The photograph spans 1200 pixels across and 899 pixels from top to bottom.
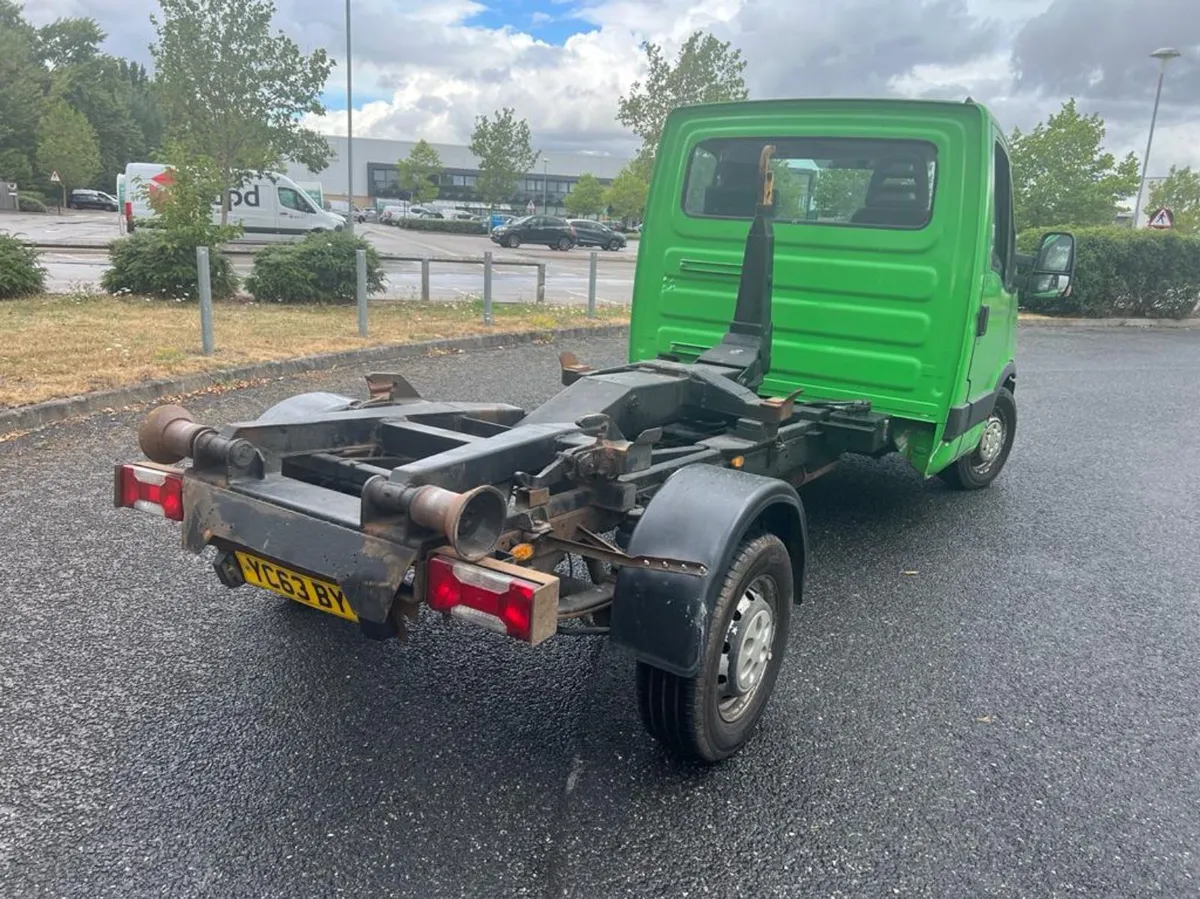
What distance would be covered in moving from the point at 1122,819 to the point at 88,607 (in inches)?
155

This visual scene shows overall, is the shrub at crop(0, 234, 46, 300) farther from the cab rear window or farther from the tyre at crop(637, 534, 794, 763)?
the tyre at crop(637, 534, 794, 763)

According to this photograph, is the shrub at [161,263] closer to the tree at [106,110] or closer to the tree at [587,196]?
the tree at [587,196]

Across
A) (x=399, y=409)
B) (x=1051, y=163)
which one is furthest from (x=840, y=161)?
(x=1051, y=163)

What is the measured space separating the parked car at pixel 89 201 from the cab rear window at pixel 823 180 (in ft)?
214

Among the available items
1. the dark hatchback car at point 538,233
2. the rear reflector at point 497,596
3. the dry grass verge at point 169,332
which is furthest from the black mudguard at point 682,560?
the dark hatchback car at point 538,233

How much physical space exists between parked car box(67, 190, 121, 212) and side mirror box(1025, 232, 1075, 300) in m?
66.1

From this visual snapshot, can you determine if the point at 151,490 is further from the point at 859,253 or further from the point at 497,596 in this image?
the point at 859,253

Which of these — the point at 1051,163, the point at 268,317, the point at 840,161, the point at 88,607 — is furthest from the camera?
the point at 1051,163

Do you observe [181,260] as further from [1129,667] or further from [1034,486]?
[1129,667]

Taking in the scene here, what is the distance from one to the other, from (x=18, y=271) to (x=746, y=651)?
40.4ft

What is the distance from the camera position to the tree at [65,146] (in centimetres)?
5507

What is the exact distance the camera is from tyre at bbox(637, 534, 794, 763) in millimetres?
2803

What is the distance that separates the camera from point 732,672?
298 centimetres

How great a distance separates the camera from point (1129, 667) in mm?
3883
